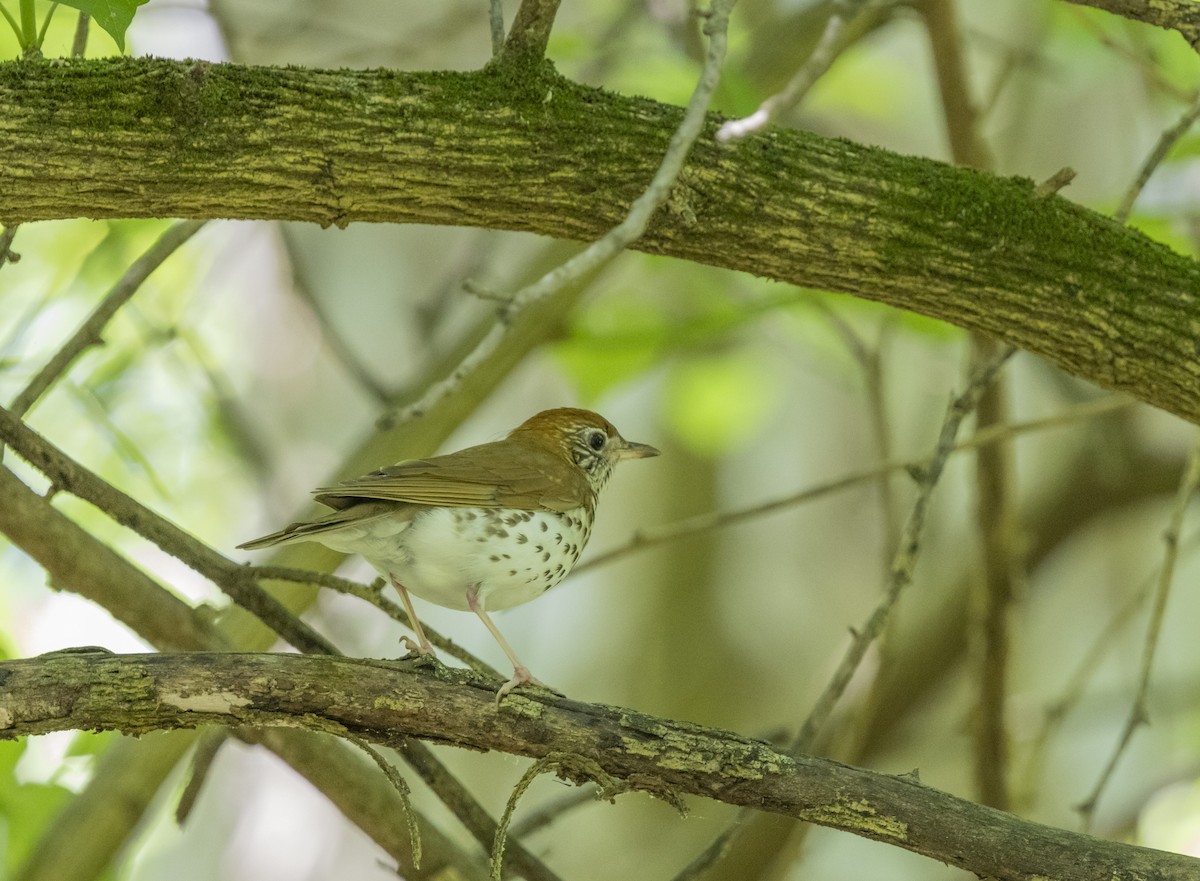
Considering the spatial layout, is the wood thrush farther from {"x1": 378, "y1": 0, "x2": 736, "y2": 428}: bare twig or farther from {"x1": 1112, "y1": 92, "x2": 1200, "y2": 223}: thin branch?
{"x1": 1112, "y1": 92, "x2": 1200, "y2": 223}: thin branch

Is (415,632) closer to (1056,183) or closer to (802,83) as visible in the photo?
(802,83)

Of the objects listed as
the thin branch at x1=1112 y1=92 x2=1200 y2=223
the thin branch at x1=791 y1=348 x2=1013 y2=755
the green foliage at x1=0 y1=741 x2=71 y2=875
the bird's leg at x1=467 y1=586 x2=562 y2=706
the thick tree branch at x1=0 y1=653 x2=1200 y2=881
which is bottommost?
the green foliage at x1=0 y1=741 x2=71 y2=875

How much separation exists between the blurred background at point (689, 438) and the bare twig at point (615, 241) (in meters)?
1.35

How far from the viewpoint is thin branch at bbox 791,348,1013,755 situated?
130 inches

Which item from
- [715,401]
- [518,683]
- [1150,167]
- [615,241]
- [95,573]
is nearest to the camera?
[615,241]

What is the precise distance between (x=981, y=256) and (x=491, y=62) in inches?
48.8

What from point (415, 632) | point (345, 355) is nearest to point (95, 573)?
point (415, 632)

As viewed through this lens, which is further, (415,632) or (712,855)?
(712,855)

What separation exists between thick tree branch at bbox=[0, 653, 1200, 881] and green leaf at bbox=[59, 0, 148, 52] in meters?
1.21

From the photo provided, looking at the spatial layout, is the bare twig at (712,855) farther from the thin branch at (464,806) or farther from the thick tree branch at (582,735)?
the thick tree branch at (582,735)

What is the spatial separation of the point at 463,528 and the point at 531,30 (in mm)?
1222

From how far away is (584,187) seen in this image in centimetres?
276

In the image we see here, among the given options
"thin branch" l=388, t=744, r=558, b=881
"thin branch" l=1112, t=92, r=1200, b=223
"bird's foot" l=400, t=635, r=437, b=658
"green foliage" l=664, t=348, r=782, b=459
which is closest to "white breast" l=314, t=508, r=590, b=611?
"bird's foot" l=400, t=635, r=437, b=658

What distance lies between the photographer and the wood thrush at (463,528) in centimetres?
298
